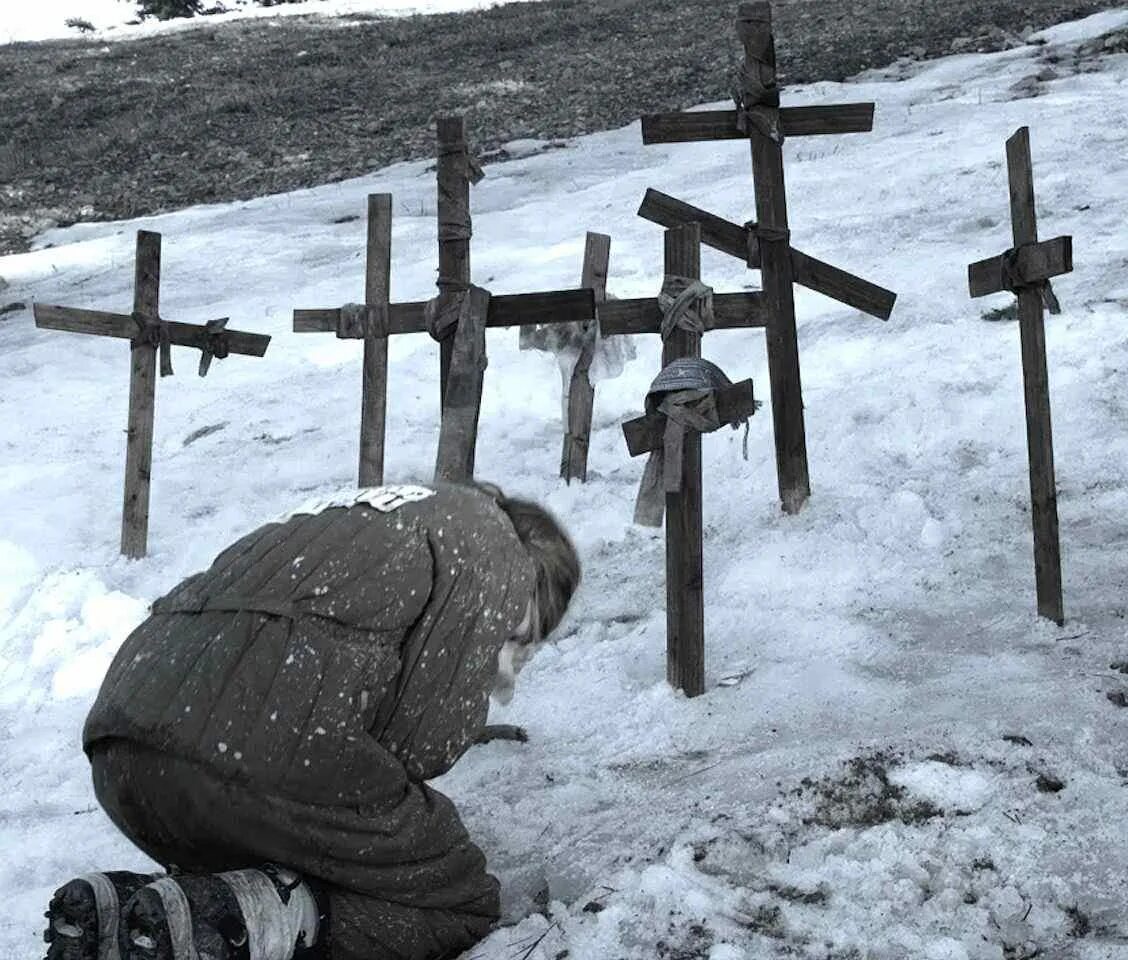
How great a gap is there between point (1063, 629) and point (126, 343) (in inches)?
318

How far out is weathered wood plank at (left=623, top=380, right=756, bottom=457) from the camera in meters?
Answer: 3.96

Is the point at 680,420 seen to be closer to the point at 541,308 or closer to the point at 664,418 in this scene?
the point at 664,418

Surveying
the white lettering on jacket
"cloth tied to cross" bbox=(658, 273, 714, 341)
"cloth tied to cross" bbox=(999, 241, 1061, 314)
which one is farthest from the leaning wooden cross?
the white lettering on jacket

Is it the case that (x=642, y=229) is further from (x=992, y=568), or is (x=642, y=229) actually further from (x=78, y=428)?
(x=992, y=568)

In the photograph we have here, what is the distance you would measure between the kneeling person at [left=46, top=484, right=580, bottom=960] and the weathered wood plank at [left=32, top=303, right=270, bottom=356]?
343 centimetres

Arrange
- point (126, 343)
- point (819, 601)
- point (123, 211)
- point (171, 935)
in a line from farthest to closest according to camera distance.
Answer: point (123, 211), point (126, 343), point (819, 601), point (171, 935)

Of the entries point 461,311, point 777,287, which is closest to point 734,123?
point 777,287

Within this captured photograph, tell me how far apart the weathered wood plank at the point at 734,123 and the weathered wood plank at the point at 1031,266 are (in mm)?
965

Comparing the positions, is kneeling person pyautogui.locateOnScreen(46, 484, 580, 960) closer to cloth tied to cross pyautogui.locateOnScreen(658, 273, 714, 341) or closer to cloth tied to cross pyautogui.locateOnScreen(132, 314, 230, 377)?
cloth tied to cross pyautogui.locateOnScreen(658, 273, 714, 341)

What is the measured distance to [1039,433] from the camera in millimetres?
4328

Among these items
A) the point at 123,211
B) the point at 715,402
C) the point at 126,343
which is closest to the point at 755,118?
the point at 715,402

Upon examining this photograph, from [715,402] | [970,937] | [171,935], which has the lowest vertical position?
[970,937]

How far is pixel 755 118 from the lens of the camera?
17.1ft

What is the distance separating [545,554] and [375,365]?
2.73 meters
